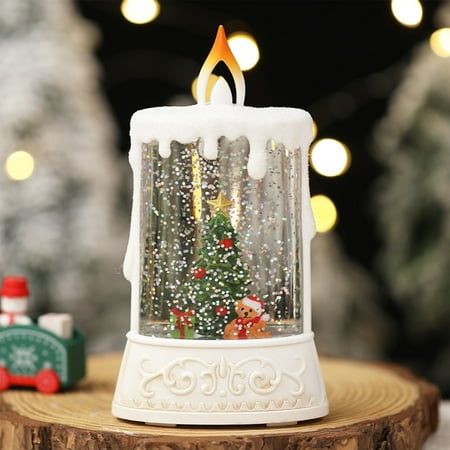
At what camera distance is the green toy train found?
2.64 m

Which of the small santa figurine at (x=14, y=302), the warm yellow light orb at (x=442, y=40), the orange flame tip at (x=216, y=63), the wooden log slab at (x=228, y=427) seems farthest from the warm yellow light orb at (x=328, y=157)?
the orange flame tip at (x=216, y=63)

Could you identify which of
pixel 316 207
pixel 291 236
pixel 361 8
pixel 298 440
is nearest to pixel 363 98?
pixel 361 8

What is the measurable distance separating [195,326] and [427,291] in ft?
6.49

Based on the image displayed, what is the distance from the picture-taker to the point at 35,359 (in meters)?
2.66

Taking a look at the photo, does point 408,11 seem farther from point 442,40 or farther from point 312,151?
point 312,151

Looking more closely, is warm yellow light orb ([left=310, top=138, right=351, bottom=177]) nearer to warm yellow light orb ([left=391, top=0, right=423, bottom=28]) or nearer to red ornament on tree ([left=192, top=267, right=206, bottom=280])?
warm yellow light orb ([left=391, top=0, right=423, bottom=28])

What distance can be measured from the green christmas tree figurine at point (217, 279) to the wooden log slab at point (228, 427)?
0.77 ft

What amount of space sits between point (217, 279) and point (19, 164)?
1970 millimetres

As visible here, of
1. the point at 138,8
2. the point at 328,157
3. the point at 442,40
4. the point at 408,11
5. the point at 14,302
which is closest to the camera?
the point at 14,302

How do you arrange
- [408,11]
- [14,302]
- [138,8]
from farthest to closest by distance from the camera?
1. [138,8]
2. [408,11]
3. [14,302]

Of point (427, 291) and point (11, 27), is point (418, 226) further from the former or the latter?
point (11, 27)

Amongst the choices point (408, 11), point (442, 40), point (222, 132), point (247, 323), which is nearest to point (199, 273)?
point (247, 323)

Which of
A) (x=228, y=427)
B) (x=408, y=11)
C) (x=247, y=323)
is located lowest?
(x=228, y=427)

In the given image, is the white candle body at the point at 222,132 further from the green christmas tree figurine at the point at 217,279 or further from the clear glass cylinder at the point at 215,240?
the green christmas tree figurine at the point at 217,279
